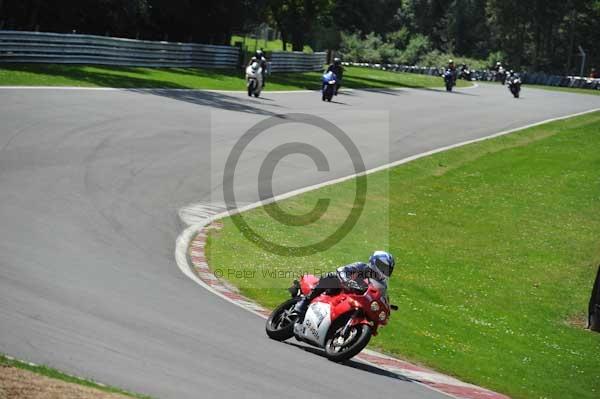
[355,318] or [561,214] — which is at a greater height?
[355,318]

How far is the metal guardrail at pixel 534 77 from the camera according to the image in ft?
254

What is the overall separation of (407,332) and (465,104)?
3449cm

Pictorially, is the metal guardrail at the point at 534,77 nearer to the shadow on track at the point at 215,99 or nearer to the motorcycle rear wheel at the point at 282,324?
the shadow on track at the point at 215,99

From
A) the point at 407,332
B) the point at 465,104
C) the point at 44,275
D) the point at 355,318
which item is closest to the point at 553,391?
the point at 407,332

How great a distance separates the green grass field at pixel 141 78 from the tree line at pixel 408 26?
4818 mm

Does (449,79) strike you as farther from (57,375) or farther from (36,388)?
(36,388)

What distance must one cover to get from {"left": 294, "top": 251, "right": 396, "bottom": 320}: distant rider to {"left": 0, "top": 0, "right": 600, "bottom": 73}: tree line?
39.8m

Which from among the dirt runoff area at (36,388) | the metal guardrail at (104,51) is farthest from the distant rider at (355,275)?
the metal guardrail at (104,51)

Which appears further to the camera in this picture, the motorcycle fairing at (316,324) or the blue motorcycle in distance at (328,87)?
the blue motorcycle in distance at (328,87)

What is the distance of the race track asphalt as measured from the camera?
8.60 meters

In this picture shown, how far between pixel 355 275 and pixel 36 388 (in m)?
4.37

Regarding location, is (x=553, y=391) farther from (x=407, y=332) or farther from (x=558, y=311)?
(x=558, y=311)

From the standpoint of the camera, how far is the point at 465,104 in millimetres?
46500

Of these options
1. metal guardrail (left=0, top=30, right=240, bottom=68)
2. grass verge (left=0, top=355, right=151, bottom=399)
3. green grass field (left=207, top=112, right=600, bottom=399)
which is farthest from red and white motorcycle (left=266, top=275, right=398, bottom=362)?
metal guardrail (left=0, top=30, right=240, bottom=68)
